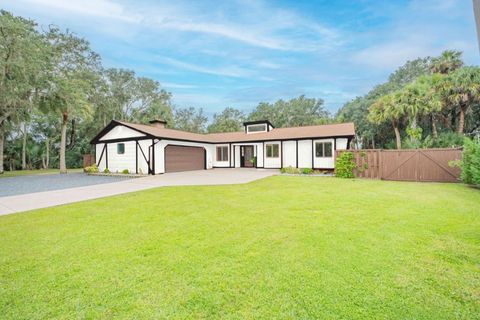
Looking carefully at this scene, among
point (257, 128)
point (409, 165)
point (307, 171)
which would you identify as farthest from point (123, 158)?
point (409, 165)

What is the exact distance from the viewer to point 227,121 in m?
38.5

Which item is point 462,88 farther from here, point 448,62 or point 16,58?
point 16,58

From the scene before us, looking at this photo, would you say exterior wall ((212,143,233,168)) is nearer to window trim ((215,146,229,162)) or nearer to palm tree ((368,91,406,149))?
window trim ((215,146,229,162))

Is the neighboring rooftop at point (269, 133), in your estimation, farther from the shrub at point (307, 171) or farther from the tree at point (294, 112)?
the tree at point (294, 112)

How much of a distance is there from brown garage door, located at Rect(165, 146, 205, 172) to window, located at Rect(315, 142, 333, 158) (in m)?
9.36

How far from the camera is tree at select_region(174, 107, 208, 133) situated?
41.3 metres

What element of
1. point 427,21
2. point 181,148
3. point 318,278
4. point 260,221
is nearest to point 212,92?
point 181,148

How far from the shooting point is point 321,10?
31.5 ft

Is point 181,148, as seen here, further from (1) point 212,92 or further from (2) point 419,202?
(1) point 212,92

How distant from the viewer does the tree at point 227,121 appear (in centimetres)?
3819

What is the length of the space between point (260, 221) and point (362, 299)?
8.97ft

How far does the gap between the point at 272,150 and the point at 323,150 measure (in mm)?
4010

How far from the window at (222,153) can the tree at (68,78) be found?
37.2 feet

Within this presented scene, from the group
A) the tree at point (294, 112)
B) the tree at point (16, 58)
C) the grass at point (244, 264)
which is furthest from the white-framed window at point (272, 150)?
the tree at point (294, 112)
